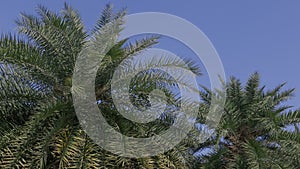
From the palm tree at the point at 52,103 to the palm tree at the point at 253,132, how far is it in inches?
93.9

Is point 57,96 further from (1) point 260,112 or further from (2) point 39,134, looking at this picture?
(1) point 260,112

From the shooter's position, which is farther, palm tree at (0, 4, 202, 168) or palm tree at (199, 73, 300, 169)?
palm tree at (199, 73, 300, 169)

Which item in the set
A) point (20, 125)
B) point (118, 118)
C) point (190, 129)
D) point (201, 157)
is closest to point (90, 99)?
point (118, 118)

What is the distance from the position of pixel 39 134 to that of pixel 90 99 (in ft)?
3.85

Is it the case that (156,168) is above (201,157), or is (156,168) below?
below

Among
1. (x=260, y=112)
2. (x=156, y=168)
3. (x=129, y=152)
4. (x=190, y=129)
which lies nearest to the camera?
(x=129, y=152)

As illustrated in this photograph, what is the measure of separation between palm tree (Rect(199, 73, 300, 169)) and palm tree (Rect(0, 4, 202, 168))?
239 cm

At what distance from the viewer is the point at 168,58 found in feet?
32.5

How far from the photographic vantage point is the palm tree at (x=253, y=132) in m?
12.1

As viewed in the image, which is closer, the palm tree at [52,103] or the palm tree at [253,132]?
the palm tree at [52,103]

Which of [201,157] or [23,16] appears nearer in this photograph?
[23,16]

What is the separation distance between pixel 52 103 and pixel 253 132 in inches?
255

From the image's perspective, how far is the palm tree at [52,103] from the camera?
9.24 meters

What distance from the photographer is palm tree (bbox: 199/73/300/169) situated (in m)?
12.1
